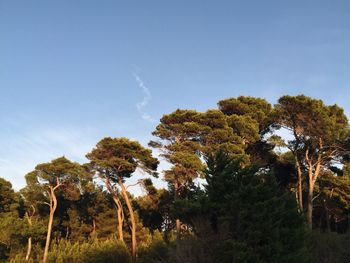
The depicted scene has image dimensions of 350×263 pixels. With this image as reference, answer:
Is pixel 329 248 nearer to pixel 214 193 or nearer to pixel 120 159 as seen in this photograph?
pixel 214 193

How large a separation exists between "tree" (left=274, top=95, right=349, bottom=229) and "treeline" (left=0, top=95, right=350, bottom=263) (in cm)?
7

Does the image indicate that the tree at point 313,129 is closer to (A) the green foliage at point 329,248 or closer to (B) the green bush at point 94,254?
(A) the green foliage at point 329,248

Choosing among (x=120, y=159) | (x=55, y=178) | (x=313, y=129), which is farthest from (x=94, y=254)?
(x=313, y=129)

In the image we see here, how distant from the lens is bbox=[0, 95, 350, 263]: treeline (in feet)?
39.5

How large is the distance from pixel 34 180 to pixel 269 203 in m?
26.6

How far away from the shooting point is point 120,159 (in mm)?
28234

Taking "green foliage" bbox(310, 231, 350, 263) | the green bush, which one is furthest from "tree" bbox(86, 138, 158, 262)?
"green foliage" bbox(310, 231, 350, 263)

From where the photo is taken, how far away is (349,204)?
1303 inches

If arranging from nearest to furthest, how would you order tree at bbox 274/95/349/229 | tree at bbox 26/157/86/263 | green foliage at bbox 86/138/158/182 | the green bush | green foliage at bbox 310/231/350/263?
1. green foliage at bbox 310/231/350/263
2. the green bush
3. tree at bbox 274/95/349/229
4. green foliage at bbox 86/138/158/182
5. tree at bbox 26/157/86/263

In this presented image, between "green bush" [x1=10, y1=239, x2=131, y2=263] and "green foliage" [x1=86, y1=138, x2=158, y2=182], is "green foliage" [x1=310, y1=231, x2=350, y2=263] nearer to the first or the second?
"green bush" [x1=10, y1=239, x2=131, y2=263]

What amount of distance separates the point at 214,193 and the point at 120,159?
15978mm

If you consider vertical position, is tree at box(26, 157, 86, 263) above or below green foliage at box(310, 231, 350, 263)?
above

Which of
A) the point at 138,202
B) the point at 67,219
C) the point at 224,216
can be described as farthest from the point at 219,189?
the point at 67,219

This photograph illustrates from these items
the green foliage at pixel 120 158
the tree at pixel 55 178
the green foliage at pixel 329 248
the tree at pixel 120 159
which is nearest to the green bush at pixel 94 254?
the tree at pixel 120 159
